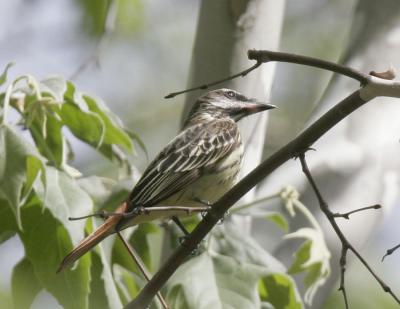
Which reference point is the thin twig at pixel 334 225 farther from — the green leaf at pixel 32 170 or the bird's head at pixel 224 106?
the bird's head at pixel 224 106

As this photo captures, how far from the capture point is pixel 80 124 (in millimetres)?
4234

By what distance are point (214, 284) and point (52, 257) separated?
815 millimetres

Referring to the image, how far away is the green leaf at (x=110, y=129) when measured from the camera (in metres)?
4.18

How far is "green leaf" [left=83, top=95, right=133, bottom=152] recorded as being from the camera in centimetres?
418

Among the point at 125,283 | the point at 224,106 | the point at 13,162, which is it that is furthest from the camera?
the point at 224,106

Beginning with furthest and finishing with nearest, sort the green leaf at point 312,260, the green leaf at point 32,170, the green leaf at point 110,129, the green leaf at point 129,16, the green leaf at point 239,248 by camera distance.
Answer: the green leaf at point 129,16 < the green leaf at point 239,248 < the green leaf at point 110,129 < the green leaf at point 312,260 < the green leaf at point 32,170

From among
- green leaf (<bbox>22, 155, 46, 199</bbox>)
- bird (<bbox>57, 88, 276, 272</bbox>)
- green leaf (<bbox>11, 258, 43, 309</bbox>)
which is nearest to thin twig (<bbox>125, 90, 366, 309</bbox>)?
bird (<bbox>57, 88, 276, 272</bbox>)

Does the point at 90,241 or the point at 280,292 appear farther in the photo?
the point at 280,292

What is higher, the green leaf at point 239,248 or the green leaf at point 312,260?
the green leaf at point 312,260

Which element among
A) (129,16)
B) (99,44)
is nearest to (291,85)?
(129,16)

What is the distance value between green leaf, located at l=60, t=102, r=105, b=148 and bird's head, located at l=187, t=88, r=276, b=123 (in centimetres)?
87

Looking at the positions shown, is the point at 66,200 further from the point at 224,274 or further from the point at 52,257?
the point at 224,274

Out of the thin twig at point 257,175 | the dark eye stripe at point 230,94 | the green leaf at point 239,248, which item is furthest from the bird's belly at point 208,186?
the thin twig at point 257,175

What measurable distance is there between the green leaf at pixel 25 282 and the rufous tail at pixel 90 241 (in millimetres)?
488
